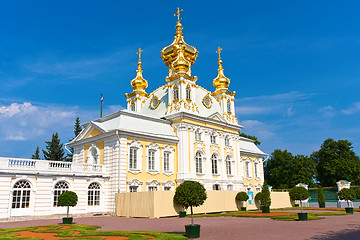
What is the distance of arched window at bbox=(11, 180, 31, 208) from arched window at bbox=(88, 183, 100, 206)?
15.6ft

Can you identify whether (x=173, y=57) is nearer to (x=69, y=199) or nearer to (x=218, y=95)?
(x=218, y=95)

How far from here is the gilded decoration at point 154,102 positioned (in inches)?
1465

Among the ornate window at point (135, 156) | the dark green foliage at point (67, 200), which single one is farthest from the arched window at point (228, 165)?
the dark green foliage at point (67, 200)

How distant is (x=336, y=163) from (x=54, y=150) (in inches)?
1950

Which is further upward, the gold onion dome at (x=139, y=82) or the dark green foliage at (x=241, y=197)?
the gold onion dome at (x=139, y=82)

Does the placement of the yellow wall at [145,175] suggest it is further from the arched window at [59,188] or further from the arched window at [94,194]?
the arched window at [59,188]

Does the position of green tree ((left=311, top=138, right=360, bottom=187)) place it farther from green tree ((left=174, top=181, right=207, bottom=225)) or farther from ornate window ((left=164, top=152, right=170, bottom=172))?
green tree ((left=174, top=181, right=207, bottom=225))

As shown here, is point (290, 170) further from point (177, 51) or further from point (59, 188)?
point (59, 188)

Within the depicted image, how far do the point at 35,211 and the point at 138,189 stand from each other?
840 cm

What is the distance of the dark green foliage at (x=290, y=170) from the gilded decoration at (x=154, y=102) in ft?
102

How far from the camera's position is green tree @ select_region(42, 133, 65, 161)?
174ft

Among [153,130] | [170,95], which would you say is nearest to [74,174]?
[153,130]

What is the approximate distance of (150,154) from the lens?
2959 cm

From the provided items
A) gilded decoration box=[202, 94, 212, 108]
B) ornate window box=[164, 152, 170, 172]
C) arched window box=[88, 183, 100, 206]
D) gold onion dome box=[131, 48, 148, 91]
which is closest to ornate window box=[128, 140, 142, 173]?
arched window box=[88, 183, 100, 206]
